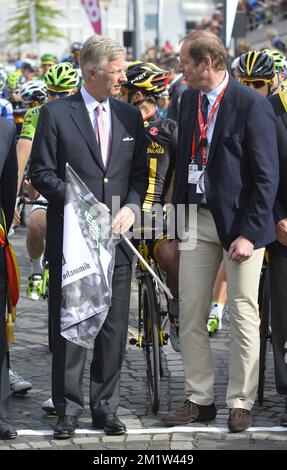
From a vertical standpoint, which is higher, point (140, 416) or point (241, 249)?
point (241, 249)

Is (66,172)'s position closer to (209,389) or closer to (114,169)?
(114,169)

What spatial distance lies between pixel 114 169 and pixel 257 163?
83 centimetres

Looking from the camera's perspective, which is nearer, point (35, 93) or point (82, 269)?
point (82, 269)

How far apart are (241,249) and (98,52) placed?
1388 millimetres

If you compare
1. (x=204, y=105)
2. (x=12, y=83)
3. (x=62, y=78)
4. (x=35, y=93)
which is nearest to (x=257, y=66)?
(x=62, y=78)

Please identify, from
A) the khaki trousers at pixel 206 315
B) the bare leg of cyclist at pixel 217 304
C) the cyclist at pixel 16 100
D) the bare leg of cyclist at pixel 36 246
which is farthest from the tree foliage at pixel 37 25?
the khaki trousers at pixel 206 315

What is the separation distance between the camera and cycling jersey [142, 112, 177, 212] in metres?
7.13

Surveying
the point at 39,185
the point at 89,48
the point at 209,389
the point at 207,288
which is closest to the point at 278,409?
the point at 209,389

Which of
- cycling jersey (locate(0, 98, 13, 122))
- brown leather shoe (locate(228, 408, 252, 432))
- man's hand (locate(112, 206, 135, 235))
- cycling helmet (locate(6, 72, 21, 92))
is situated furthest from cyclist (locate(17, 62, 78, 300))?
cycling helmet (locate(6, 72, 21, 92))

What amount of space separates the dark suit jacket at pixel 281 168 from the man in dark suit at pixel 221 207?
174 millimetres

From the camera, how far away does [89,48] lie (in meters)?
6.11

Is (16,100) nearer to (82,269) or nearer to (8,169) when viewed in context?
(8,169)

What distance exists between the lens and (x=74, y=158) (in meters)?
6.13

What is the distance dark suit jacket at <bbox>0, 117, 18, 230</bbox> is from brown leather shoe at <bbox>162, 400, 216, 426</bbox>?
1.51m
